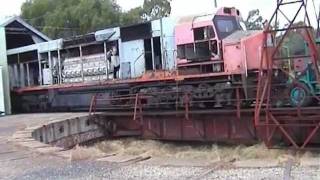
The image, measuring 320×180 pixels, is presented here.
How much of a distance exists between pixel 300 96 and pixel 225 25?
16.0ft

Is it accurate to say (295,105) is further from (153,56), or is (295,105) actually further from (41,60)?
(41,60)

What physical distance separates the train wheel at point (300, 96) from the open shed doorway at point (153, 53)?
723cm

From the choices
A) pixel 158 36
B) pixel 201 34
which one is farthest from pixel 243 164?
pixel 158 36

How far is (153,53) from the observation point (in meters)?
20.5

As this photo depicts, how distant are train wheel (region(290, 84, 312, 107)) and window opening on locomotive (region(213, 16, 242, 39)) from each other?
4168 mm

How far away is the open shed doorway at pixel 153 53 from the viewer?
20406 mm

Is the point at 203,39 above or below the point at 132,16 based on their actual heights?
below

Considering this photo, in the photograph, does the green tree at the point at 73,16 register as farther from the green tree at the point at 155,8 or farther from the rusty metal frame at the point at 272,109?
the rusty metal frame at the point at 272,109

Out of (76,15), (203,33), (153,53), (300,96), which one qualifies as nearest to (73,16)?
(76,15)

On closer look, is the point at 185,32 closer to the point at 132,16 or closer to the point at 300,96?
the point at 300,96

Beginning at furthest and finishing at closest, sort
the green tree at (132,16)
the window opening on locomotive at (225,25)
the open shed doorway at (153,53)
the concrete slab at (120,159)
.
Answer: the green tree at (132,16) → the open shed doorway at (153,53) → the window opening on locomotive at (225,25) → the concrete slab at (120,159)

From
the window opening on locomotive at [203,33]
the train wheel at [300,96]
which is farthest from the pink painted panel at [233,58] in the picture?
the train wheel at [300,96]

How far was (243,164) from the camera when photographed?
9.30 meters

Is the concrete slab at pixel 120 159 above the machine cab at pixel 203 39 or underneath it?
underneath
